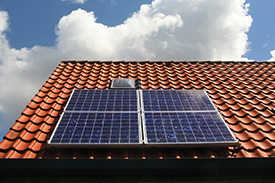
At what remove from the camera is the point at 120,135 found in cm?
441

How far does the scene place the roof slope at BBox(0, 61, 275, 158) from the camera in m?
4.30

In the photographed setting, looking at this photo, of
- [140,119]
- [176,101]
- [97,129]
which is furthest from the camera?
[176,101]

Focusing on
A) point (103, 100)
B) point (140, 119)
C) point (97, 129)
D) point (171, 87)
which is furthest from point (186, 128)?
point (171, 87)

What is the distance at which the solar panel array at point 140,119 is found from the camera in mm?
4344

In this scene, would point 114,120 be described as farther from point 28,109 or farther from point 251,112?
point 251,112

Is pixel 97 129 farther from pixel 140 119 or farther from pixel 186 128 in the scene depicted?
pixel 186 128

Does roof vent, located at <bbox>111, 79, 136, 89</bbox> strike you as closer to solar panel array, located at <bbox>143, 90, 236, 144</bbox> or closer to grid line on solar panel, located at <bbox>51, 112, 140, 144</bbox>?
solar panel array, located at <bbox>143, 90, 236, 144</bbox>

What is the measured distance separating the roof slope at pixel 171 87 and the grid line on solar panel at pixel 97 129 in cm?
23

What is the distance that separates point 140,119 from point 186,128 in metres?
1.06

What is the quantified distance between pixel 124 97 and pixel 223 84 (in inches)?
146

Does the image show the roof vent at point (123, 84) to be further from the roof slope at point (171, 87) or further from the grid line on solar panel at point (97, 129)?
the grid line on solar panel at point (97, 129)

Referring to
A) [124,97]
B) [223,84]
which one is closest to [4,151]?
[124,97]

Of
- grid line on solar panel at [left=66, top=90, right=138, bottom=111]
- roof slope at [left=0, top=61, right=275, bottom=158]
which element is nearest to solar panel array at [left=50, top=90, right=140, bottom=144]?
grid line on solar panel at [left=66, top=90, right=138, bottom=111]

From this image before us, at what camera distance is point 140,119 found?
16.2ft
